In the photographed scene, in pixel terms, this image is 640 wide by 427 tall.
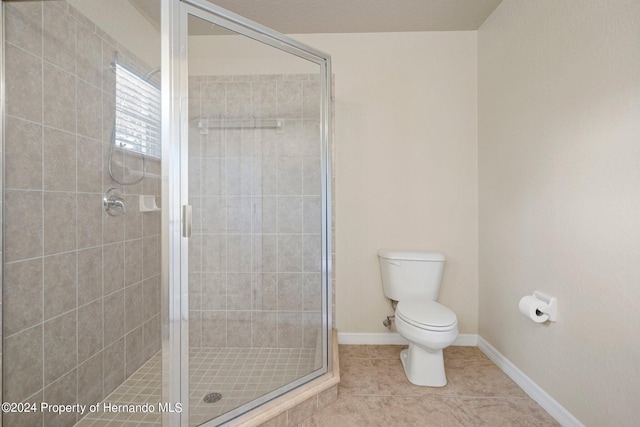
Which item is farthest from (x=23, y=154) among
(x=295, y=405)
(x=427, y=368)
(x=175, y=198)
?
(x=427, y=368)

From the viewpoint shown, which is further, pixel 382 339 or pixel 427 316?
pixel 382 339

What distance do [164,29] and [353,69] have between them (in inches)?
59.1

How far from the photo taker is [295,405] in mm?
1393

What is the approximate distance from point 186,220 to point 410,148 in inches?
68.0

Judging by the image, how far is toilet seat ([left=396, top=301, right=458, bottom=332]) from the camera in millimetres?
1603

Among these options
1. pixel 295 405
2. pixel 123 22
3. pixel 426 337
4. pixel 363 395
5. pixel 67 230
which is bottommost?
pixel 363 395

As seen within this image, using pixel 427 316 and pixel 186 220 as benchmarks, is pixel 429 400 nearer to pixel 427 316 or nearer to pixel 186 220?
pixel 427 316

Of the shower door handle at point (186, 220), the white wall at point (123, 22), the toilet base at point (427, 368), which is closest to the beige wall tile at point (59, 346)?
the shower door handle at point (186, 220)

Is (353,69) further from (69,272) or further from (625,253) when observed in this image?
(69,272)

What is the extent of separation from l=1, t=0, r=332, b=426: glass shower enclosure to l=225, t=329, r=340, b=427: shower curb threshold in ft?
0.14

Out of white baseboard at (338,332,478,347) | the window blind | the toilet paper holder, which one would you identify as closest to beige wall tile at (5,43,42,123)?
the window blind

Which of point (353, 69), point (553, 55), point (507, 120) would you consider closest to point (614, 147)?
point (553, 55)

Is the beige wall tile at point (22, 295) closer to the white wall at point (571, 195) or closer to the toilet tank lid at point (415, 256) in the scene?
the toilet tank lid at point (415, 256)

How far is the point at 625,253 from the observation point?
1113 millimetres
